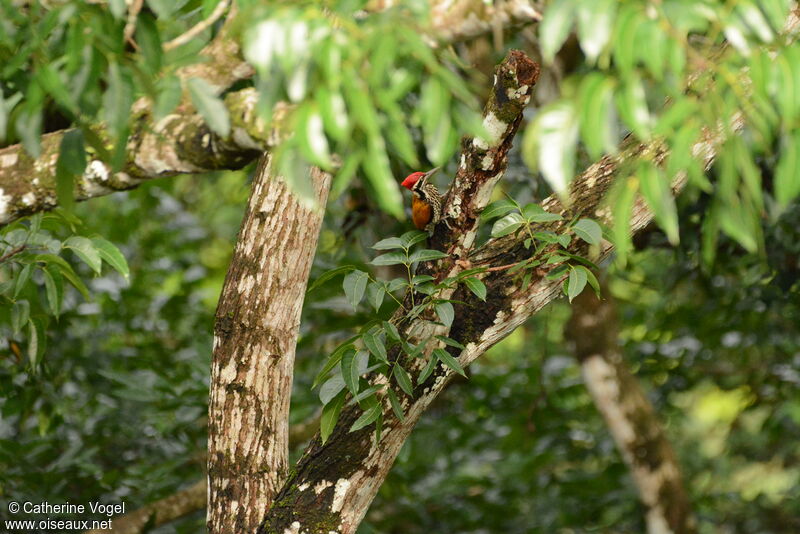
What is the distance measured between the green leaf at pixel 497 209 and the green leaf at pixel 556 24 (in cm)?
108

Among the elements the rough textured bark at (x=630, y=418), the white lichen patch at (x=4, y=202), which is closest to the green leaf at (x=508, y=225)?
the white lichen patch at (x=4, y=202)

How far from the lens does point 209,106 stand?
130 cm

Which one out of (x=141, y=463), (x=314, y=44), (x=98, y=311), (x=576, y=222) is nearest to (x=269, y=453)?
(x=576, y=222)

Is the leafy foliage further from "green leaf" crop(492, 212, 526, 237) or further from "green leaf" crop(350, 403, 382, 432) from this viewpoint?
"green leaf" crop(350, 403, 382, 432)

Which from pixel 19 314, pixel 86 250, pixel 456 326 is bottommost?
pixel 456 326

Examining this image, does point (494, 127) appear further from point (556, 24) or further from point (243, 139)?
point (556, 24)

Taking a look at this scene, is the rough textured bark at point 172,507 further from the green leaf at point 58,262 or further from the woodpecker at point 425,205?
the woodpecker at point 425,205

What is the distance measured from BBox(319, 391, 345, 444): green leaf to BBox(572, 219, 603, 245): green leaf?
68 centimetres

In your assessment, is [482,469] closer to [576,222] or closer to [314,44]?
[576,222]

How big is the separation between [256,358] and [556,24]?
1.56 metres

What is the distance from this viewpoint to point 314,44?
41.3 inches

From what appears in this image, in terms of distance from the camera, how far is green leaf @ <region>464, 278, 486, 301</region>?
2.00 meters

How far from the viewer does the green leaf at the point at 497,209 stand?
2.10 metres

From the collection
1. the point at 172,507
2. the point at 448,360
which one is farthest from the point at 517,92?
the point at 172,507
